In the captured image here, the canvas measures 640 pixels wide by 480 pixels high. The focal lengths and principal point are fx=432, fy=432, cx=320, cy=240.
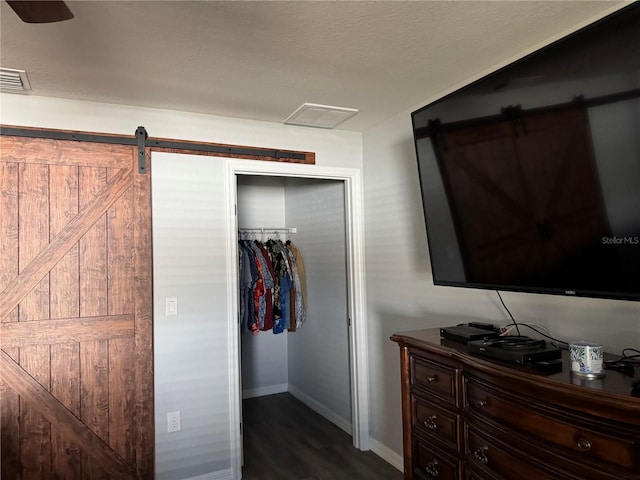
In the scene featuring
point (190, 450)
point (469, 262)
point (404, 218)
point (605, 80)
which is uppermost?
point (605, 80)

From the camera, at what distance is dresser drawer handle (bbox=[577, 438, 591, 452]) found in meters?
1.17

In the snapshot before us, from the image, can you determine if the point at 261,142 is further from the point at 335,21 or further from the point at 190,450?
the point at 190,450

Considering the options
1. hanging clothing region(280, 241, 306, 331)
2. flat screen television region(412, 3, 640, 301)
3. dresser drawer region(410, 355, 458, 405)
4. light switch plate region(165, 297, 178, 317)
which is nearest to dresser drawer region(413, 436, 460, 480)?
dresser drawer region(410, 355, 458, 405)

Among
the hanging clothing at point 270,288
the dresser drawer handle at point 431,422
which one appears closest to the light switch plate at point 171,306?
the hanging clothing at point 270,288

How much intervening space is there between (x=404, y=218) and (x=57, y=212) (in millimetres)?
2067

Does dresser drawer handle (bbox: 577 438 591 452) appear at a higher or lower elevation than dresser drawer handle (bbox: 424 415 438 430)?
higher

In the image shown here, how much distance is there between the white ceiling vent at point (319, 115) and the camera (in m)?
2.71

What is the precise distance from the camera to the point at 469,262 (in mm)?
1909

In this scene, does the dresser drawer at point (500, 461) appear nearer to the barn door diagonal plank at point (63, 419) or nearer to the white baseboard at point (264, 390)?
the barn door diagonal plank at point (63, 419)

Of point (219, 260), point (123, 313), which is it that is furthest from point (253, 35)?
point (123, 313)

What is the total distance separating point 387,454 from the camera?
9.83ft

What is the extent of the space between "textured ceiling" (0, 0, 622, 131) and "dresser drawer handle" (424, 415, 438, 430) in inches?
62.9

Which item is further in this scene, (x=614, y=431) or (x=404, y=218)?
(x=404, y=218)

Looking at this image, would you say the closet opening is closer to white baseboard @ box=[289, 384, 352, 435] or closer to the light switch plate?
white baseboard @ box=[289, 384, 352, 435]
